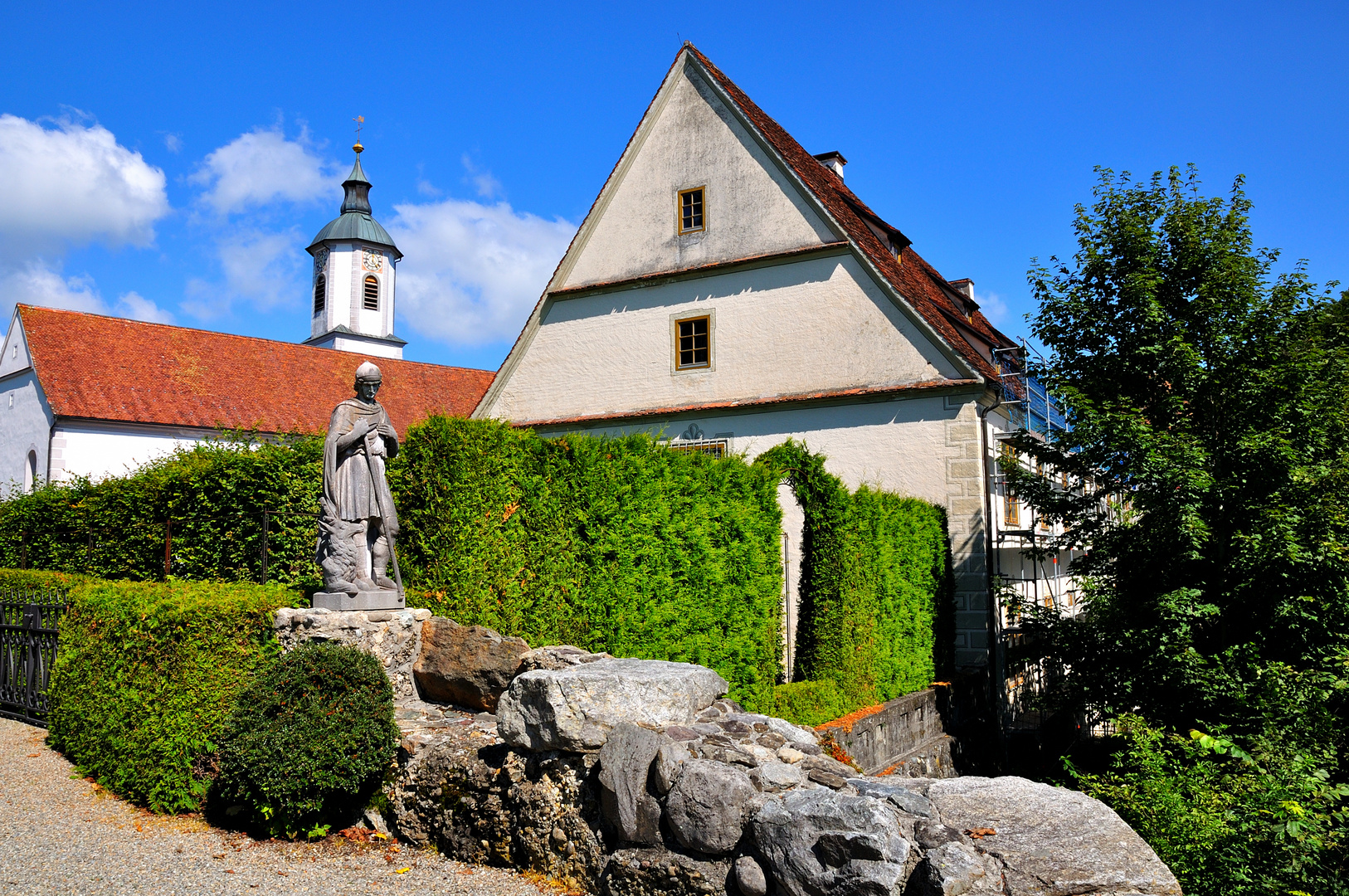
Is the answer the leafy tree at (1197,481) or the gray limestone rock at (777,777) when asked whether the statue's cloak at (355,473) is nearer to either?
the gray limestone rock at (777,777)

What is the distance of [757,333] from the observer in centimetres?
1702

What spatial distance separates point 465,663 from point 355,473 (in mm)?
1764

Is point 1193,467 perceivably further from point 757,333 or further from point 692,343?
point 692,343

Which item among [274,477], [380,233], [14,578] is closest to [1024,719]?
[274,477]

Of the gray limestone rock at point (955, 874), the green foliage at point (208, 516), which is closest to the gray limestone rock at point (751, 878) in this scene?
the gray limestone rock at point (955, 874)

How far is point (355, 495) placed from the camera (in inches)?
291

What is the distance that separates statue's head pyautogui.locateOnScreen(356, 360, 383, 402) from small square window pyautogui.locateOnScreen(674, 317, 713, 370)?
10.5 m

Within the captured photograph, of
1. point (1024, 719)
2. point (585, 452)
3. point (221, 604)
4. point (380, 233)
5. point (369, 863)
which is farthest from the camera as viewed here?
point (380, 233)

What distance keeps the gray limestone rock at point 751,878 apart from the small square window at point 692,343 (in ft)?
43.6

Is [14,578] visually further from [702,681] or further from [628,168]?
[628,168]

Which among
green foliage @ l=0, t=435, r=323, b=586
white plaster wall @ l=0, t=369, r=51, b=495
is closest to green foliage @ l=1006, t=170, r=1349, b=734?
green foliage @ l=0, t=435, r=323, b=586

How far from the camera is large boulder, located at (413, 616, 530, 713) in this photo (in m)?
7.13

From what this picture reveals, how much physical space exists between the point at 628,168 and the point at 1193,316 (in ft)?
35.8

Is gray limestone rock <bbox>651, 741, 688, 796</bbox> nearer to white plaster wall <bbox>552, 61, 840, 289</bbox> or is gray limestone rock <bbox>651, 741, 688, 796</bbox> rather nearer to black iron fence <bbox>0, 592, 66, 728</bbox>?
black iron fence <bbox>0, 592, 66, 728</bbox>
